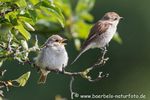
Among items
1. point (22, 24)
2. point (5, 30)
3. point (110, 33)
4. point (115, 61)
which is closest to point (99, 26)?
point (110, 33)

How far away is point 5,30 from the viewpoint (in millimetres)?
5219

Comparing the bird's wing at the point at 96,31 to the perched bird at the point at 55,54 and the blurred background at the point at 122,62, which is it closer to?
the perched bird at the point at 55,54

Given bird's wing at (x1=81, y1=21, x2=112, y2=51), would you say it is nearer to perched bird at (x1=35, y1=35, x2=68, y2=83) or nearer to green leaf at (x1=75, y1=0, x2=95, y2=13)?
green leaf at (x1=75, y1=0, x2=95, y2=13)

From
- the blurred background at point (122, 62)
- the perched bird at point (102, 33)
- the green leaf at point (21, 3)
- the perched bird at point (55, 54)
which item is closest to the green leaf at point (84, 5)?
the perched bird at point (102, 33)

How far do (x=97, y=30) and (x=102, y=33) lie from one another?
0.27m

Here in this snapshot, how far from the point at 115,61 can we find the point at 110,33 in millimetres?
12258

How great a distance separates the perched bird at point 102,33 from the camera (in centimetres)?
691

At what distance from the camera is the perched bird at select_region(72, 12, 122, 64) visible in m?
6.91

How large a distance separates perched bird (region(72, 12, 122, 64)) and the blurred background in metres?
8.87

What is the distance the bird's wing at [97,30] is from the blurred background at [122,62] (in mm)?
8877

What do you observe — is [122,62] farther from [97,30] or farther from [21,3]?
[21,3]

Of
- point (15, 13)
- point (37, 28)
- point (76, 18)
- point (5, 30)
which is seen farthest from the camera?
point (76, 18)

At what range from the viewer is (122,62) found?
20.0 meters

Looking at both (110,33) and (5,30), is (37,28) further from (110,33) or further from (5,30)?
(110,33)
